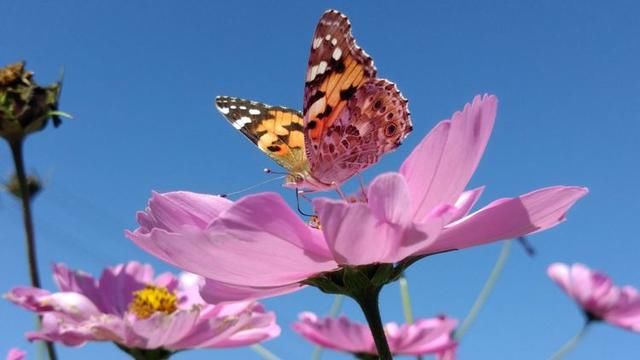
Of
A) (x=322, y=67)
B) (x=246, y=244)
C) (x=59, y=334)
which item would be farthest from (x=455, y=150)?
(x=59, y=334)

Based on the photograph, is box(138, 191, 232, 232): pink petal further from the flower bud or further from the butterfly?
the flower bud

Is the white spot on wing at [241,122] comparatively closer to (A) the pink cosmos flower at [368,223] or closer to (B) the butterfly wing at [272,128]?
(B) the butterfly wing at [272,128]

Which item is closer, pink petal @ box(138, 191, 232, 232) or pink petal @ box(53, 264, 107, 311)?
pink petal @ box(138, 191, 232, 232)

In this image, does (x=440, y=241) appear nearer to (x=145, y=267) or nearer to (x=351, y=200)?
(x=351, y=200)

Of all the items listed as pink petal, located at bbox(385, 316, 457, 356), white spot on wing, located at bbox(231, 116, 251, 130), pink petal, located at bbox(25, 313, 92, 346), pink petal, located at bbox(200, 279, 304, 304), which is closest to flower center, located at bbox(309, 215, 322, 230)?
pink petal, located at bbox(200, 279, 304, 304)

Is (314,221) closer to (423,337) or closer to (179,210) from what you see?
(179,210)

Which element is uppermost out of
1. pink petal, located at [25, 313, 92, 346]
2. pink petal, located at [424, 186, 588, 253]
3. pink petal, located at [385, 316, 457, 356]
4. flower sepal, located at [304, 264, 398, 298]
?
pink petal, located at [424, 186, 588, 253]
